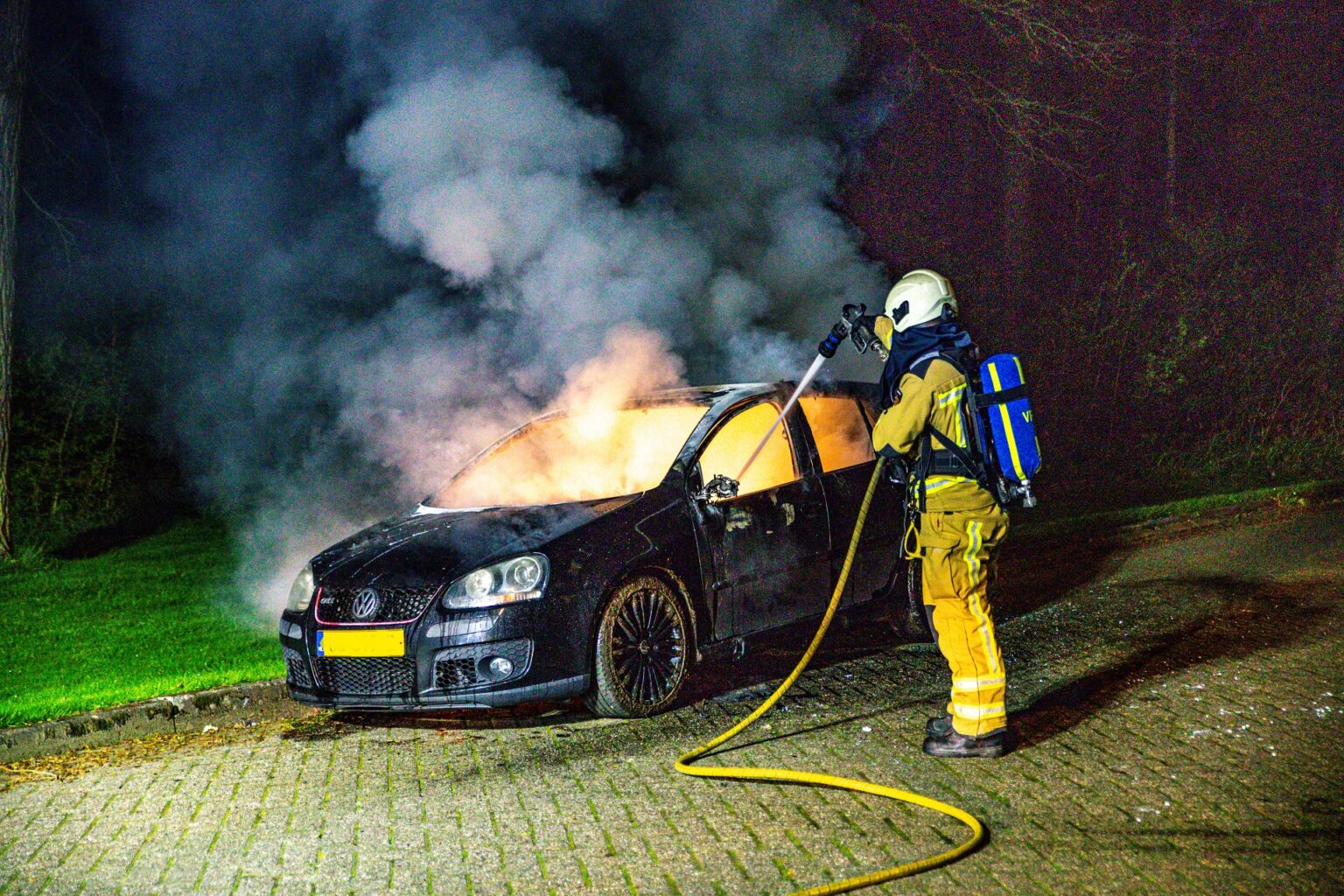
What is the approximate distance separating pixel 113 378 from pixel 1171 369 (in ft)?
42.2

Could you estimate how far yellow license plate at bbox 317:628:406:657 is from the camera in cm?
566

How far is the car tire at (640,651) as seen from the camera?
586 centimetres

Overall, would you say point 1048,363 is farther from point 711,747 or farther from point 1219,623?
point 711,747

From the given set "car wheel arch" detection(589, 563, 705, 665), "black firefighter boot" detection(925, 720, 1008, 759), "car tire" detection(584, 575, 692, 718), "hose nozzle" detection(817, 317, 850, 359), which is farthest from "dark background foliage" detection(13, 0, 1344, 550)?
"black firefighter boot" detection(925, 720, 1008, 759)

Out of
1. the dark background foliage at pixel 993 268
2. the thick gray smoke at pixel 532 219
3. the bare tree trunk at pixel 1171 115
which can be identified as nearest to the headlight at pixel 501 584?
the thick gray smoke at pixel 532 219

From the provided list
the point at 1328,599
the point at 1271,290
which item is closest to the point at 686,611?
the point at 1328,599

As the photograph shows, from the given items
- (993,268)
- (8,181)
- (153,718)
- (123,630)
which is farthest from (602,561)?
(993,268)

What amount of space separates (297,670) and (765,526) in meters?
2.40

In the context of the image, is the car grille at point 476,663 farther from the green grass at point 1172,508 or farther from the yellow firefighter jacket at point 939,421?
the green grass at point 1172,508

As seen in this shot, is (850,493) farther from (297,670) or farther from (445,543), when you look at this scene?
(297,670)

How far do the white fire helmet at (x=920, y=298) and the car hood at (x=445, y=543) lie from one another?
1.63 m

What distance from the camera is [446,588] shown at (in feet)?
18.6

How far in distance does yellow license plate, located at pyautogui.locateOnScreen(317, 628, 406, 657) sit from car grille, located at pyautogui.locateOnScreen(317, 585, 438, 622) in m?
0.06

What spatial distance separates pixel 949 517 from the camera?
5250 millimetres
